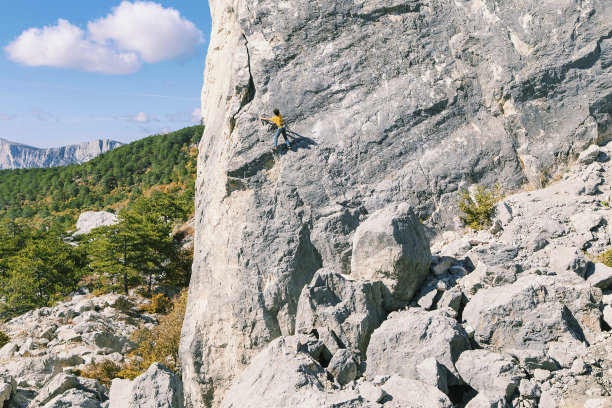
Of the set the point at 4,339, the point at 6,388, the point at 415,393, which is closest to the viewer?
the point at 415,393

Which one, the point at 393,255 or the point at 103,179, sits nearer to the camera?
the point at 393,255

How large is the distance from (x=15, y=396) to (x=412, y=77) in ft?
50.5

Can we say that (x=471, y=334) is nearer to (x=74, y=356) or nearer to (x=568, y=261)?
(x=568, y=261)

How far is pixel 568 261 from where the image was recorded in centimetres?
921

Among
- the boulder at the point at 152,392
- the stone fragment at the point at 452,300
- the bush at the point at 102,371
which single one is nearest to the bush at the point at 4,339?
the bush at the point at 102,371

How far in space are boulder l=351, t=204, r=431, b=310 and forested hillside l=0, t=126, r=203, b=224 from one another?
57.5 m

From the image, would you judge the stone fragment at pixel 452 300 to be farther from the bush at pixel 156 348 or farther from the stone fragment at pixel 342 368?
the bush at pixel 156 348

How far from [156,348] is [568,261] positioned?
1616 centimetres

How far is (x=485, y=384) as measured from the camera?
7320 millimetres

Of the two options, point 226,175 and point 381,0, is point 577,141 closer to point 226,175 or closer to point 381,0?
point 381,0

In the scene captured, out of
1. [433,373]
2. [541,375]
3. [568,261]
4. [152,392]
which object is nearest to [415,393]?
[433,373]

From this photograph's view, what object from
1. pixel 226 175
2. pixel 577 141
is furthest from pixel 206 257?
pixel 577 141

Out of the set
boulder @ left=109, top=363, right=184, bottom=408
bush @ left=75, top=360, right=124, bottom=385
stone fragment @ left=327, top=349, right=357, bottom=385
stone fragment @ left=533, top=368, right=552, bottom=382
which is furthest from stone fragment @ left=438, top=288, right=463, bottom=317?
bush @ left=75, top=360, right=124, bottom=385

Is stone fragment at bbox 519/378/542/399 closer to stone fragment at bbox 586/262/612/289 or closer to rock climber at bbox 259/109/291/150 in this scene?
stone fragment at bbox 586/262/612/289
